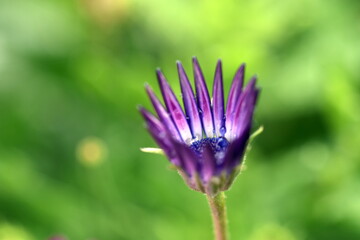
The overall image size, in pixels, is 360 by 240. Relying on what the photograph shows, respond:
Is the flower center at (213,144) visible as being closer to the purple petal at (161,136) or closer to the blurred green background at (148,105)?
the purple petal at (161,136)

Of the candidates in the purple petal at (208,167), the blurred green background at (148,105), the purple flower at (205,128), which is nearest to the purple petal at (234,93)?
the purple flower at (205,128)

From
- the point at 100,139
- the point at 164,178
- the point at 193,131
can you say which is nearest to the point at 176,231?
the point at 164,178

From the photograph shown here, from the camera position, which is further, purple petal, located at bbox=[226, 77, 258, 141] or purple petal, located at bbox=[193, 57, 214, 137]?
purple petal, located at bbox=[193, 57, 214, 137]

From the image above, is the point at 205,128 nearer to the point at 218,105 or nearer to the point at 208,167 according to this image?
the point at 218,105

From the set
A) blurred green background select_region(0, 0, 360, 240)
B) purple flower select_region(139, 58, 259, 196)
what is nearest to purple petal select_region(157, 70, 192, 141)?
purple flower select_region(139, 58, 259, 196)

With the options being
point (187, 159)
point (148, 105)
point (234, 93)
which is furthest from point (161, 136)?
point (148, 105)

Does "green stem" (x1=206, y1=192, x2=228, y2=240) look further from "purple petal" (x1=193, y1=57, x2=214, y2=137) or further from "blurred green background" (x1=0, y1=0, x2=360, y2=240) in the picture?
"blurred green background" (x1=0, y1=0, x2=360, y2=240)

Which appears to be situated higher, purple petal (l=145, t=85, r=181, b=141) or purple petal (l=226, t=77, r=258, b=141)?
purple petal (l=145, t=85, r=181, b=141)

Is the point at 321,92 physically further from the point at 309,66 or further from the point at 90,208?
the point at 90,208
